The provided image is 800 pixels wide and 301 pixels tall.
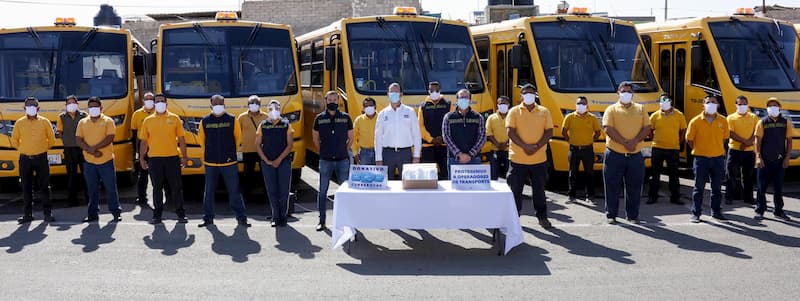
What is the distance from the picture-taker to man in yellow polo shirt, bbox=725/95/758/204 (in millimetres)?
12102

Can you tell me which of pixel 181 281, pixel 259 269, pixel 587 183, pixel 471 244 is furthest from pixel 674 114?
pixel 181 281

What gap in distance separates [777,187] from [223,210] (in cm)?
725

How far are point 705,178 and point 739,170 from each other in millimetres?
2042

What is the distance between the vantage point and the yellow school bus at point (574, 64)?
13836mm

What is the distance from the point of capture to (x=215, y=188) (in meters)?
10.8

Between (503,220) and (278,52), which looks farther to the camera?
(278,52)

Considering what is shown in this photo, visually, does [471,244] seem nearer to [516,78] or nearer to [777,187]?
[777,187]

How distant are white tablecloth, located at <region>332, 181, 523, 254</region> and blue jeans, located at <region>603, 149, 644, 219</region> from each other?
7.99 ft

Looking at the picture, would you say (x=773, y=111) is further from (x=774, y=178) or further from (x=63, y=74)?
(x=63, y=74)

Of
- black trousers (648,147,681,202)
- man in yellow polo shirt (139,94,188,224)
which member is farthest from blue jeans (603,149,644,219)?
man in yellow polo shirt (139,94,188,224)

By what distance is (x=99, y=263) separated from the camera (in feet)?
27.8

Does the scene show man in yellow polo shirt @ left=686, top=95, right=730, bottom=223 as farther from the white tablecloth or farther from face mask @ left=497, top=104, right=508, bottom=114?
the white tablecloth

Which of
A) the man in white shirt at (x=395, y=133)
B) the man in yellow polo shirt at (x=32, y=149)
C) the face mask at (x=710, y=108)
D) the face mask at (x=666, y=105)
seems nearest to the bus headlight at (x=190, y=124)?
the man in yellow polo shirt at (x=32, y=149)

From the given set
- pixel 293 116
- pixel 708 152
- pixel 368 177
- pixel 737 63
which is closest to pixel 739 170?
pixel 708 152
